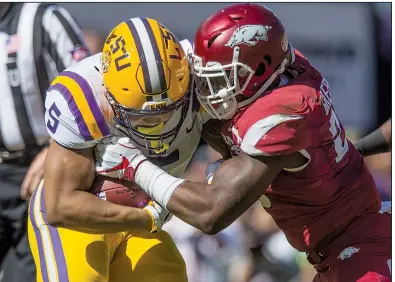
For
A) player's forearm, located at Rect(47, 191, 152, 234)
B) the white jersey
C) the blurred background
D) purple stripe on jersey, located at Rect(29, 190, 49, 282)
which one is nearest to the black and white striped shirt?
the blurred background

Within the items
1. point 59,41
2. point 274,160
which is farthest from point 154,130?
point 59,41

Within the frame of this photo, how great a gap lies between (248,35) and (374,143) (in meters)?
0.91

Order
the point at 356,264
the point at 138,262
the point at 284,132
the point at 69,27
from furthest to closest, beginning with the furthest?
the point at 69,27, the point at 138,262, the point at 356,264, the point at 284,132

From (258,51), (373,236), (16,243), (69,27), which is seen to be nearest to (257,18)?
(258,51)

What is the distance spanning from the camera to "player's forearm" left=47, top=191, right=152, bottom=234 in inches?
106

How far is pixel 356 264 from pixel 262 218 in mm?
1522

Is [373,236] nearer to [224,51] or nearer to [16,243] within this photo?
[224,51]

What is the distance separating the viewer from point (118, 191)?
2787 millimetres

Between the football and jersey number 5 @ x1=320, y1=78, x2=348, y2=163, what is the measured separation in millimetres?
637

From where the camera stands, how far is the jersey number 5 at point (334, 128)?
8.69ft

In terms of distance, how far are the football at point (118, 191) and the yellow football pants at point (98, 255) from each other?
144 mm

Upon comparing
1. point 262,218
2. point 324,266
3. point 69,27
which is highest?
point 69,27

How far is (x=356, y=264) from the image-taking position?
272cm

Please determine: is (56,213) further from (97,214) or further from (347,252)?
(347,252)
